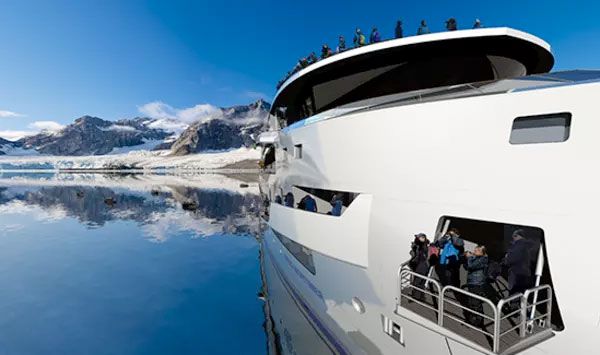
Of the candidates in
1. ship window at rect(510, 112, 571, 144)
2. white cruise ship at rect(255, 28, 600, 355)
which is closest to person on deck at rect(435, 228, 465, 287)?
white cruise ship at rect(255, 28, 600, 355)

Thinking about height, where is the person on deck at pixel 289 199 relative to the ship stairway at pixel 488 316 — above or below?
above

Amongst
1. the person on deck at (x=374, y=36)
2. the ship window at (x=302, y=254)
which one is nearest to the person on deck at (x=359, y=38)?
the person on deck at (x=374, y=36)

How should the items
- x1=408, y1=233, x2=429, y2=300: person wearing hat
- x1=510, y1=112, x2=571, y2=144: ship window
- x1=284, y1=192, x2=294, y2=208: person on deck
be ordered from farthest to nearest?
x1=284, y1=192, x2=294, y2=208: person on deck < x1=408, y1=233, x2=429, y2=300: person wearing hat < x1=510, y1=112, x2=571, y2=144: ship window

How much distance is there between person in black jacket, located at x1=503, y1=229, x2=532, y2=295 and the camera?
4902 millimetres

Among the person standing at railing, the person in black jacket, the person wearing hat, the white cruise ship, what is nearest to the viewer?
the white cruise ship

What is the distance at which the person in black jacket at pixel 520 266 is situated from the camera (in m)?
4.90

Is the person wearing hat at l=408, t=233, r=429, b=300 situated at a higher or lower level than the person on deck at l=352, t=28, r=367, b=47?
lower

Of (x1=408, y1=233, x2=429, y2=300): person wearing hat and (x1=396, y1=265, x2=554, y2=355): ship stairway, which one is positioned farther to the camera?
(x1=408, y1=233, x2=429, y2=300): person wearing hat

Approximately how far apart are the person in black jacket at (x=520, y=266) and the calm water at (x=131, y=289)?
7.74 metres

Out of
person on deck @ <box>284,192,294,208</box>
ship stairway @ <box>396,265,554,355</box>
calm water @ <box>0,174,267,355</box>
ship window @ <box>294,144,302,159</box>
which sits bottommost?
calm water @ <box>0,174,267,355</box>

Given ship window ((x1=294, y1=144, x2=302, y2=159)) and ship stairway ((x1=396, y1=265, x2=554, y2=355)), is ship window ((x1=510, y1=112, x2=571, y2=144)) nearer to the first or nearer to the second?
ship stairway ((x1=396, y1=265, x2=554, y2=355))

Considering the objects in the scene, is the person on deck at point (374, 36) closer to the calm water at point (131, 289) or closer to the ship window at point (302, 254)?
the ship window at point (302, 254)

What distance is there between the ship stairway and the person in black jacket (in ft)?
0.59

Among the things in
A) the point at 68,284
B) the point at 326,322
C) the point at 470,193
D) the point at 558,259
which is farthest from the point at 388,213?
the point at 68,284
